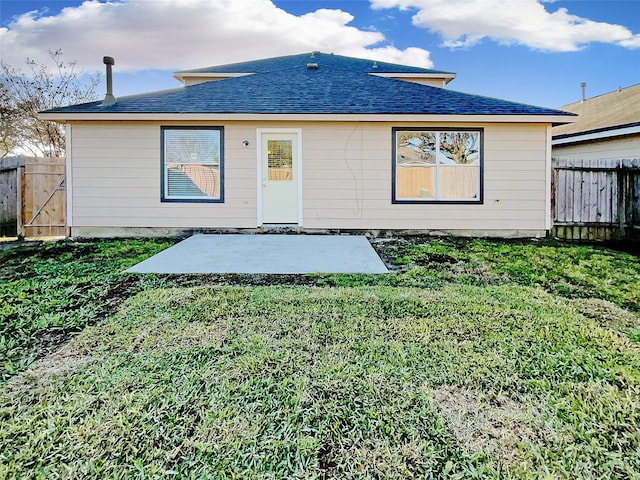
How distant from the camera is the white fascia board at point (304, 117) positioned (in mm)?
8789

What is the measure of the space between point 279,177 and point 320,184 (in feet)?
3.10

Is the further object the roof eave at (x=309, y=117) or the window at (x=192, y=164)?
the window at (x=192, y=164)

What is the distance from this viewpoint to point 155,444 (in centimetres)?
220

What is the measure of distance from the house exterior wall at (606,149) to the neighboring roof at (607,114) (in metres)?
0.29

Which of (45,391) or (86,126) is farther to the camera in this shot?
(86,126)

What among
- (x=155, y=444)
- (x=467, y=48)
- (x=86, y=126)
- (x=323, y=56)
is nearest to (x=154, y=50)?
(x=323, y=56)

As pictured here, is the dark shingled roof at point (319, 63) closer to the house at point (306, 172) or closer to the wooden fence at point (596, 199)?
the house at point (306, 172)

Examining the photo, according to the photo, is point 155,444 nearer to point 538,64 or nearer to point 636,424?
point 636,424

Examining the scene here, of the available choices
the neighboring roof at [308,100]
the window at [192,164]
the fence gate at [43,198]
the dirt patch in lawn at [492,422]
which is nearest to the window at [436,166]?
the neighboring roof at [308,100]

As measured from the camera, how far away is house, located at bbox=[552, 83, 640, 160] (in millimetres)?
10594

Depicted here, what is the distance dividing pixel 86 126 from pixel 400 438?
9.52 metres

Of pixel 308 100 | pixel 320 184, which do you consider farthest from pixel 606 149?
pixel 308 100

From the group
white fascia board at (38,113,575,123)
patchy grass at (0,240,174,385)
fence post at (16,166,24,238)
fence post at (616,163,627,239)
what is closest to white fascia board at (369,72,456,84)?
white fascia board at (38,113,575,123)

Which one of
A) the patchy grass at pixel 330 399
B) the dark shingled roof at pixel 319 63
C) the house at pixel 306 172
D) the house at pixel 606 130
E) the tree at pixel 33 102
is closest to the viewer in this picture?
the patchy grass at pixel 330 399
